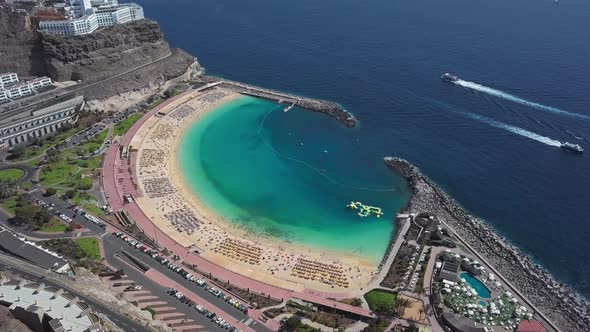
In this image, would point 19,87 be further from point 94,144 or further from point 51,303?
point 51,303

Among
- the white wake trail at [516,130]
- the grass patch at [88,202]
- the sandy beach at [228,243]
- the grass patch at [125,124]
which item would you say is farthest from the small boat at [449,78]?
the grass patch at [88,202]

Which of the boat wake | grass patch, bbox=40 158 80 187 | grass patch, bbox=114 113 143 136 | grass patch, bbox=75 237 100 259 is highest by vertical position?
the boat wake

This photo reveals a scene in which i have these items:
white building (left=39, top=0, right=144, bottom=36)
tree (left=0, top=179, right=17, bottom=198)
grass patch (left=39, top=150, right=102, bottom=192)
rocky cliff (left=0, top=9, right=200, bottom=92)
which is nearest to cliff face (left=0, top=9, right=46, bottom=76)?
rocky cliff (left=0, top=9, right=200, bottom=92)

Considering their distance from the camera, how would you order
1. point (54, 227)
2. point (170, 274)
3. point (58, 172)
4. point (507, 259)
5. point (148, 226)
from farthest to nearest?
point (58, 172) < point (148, 226) < point (54, 227) < point (507, 259) < point (170, 274)

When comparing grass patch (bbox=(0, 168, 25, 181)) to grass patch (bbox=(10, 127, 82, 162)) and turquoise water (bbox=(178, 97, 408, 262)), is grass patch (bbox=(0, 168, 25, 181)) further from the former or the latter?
turquoise water (bbox=(178, 97, 408, 262))

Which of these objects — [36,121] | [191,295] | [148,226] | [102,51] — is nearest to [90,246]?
[148,226]

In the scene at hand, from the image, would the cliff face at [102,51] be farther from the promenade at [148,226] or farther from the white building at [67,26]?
the promenade at [148,226]
